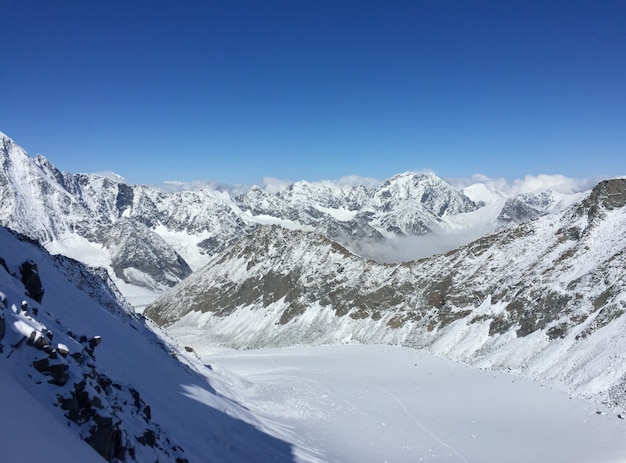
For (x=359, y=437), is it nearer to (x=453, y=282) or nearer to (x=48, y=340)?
(x=48, y=340)

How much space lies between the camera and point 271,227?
14162cm

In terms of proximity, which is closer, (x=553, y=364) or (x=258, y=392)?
(x=553, y=364)

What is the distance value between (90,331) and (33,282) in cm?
551

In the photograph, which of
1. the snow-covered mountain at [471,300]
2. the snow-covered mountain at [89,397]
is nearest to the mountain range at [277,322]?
the snow-covered mountain at [89,397]

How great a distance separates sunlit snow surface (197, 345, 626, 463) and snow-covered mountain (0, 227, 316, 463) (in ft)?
20.8

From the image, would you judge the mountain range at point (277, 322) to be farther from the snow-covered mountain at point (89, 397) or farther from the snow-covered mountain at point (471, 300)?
the snow-covered mountain at point (471, 300)

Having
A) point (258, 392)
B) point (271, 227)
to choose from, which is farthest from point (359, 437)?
point (271, 227)

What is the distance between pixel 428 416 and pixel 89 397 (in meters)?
27.0

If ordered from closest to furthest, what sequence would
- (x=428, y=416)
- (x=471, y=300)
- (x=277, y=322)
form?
(x=428, y=416), (x=471, y=300), (x=277, y=322)

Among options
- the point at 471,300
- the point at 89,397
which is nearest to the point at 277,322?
the point at 471,300

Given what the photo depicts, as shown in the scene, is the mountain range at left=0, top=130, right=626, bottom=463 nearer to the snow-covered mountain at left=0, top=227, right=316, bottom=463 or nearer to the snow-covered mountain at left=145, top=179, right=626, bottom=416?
the snow-covered mountain at left=0, top=227, right=316, bottom=463

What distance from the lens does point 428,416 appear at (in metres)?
32.5

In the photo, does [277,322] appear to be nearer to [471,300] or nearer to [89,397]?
[471,300]

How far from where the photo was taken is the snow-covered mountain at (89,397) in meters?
9.12
